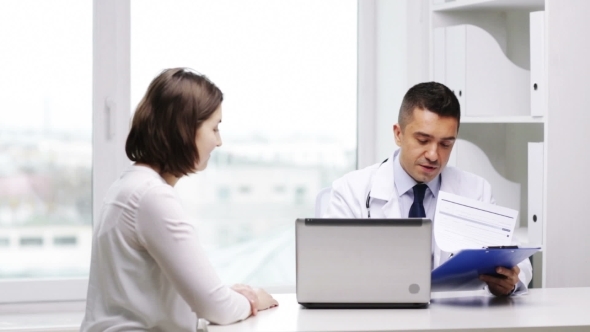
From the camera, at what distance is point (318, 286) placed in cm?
175

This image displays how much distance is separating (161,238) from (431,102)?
952 millimetres

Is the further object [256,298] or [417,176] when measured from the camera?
[417,176]

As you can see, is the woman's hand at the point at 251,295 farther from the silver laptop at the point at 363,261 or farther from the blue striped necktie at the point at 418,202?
the blue striped necktie at the point at 418,202

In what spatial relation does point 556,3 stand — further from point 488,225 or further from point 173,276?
point 173,276

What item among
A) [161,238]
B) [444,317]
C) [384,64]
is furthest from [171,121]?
[384,64]

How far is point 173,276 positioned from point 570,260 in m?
1.34

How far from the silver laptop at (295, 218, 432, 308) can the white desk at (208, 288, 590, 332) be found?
0.12 ft

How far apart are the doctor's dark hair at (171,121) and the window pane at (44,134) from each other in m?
1.35

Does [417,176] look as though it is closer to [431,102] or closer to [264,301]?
[431,102]

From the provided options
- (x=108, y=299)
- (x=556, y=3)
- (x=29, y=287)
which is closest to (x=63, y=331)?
(x=29, y=287)

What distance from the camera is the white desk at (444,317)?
1.61m

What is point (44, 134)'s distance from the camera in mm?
3029

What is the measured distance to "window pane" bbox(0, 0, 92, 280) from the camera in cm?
301

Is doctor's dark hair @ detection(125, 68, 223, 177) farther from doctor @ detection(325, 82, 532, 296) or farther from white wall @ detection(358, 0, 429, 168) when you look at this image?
white wall @ detection(358, 0, 429, 168)
